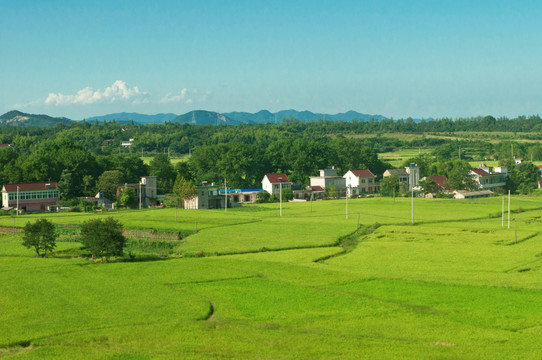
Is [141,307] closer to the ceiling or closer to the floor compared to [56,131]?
closer to the floor

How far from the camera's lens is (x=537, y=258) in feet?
115

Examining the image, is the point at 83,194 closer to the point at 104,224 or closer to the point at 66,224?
the point at 66,224

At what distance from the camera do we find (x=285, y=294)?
89.7 ft

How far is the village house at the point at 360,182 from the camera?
3297 inches

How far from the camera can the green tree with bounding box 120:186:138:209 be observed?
65938 mm

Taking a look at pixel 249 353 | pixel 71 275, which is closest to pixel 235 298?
pixel 249 353

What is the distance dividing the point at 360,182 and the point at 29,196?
39.2 meters

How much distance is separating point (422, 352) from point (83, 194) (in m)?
57.3

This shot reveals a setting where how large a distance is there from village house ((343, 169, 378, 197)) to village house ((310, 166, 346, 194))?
807 millimetres

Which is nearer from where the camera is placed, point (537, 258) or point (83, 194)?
point (537, 258)

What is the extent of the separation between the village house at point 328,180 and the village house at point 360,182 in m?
0.81

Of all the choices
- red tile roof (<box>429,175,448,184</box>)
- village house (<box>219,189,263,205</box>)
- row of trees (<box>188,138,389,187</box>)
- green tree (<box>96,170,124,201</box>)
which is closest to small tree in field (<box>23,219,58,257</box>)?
green tree (<box>96,170,124,201</box>)

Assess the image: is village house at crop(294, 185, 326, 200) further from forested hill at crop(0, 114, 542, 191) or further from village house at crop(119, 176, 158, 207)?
village house at crop(119, 176, 158, 207)

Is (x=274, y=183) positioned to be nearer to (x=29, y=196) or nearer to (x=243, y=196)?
(x=243, y=196)
